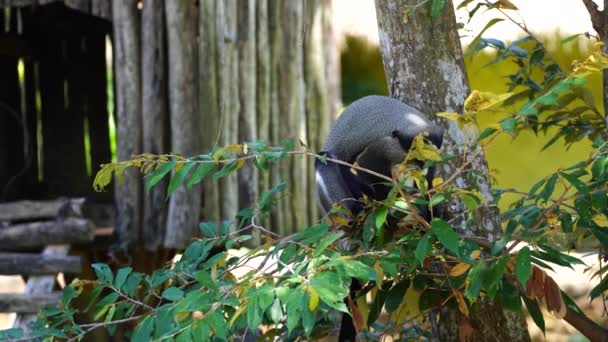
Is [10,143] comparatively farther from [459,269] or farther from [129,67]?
[459,269]

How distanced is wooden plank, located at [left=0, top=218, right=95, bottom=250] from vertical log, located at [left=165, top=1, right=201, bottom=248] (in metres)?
0.60

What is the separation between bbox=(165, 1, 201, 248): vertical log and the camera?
664 cm

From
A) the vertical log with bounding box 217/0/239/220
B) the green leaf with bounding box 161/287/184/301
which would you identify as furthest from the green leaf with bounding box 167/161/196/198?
the vertical log with bounding box 217/0/239/220

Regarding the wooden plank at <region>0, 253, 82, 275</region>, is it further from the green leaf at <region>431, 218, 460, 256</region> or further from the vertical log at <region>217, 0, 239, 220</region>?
the green leaf at <region>431, 218, 460, 256</region>

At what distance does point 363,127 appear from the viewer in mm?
4434

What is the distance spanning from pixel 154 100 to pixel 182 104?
0.25 meters

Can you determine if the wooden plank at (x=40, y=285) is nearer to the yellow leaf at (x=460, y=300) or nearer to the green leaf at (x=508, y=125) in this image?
the yellow leaf at (x=460, y=300)

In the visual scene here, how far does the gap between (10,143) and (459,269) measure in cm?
657

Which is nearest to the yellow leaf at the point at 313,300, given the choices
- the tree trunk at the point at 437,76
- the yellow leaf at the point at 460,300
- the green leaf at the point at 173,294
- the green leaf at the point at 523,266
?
the green leaf at the point at 523,266

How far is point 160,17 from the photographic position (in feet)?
22.2

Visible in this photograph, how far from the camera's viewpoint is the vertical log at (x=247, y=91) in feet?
22.4

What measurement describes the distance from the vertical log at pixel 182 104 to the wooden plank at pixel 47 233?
602 mm

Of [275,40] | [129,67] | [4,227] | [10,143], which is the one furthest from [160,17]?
[10,143]

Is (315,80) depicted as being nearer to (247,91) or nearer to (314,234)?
(247,91)
